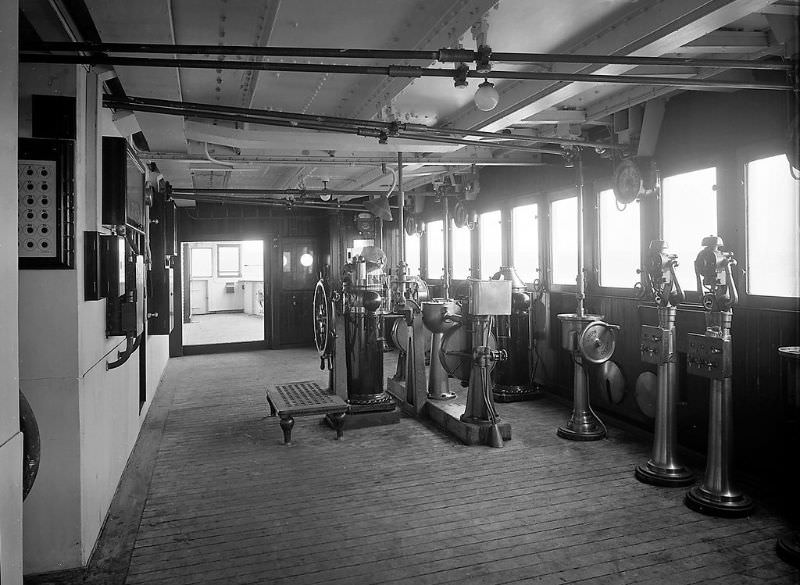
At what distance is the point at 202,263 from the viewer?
18578 mm

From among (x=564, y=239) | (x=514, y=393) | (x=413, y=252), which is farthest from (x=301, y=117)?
(x=413, y=252)

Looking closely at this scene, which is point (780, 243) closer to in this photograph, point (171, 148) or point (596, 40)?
point (596, 40)

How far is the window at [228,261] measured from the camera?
1859 cm

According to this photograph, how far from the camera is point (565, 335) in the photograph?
527cm

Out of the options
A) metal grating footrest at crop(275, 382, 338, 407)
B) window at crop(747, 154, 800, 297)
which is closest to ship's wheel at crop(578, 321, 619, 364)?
Result: window at crop(747, 154, 800, 297)

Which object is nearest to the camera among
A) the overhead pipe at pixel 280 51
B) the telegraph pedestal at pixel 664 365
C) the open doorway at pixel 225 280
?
the overhead pipe at pixel 280 51

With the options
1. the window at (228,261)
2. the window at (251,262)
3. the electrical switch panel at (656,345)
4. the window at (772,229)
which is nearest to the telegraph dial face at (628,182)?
the window at (772,229)

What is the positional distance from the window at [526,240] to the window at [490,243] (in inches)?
12.5

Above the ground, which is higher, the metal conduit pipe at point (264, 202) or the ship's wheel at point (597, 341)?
the metal conduit pipe at point (264, 202)

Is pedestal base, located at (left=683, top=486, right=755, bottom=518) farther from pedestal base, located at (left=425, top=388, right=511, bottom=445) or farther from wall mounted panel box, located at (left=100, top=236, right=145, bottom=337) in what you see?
wall mounted panel box, located at (left=100, top=236, right=145, bottom=337)

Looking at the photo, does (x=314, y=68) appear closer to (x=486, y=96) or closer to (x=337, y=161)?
(x=486, y=96)

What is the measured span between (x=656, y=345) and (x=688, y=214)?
4.38 ft

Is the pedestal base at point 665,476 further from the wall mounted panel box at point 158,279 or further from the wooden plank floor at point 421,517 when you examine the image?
the wall mounted panel box at point 158,279

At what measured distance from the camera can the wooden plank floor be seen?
9.44 feet
